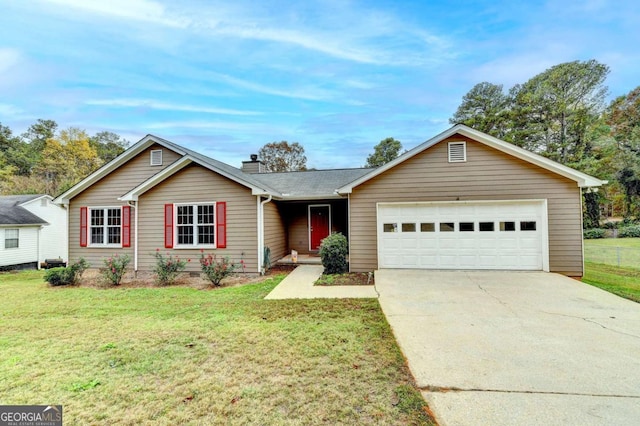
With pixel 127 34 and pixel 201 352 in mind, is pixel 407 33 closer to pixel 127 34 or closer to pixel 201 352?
pixel 127 34

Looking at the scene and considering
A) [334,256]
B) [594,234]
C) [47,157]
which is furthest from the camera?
[47,157]

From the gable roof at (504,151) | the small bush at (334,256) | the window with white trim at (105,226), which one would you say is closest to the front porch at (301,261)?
the small bush at (334,256)

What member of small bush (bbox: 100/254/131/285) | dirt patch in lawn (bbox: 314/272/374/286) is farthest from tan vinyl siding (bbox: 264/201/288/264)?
small bush (bbox: 100/254/131/285)

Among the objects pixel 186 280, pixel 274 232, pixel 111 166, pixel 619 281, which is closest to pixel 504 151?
pixel 619 281

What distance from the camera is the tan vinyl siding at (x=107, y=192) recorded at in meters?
11.0

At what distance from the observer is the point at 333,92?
16891mm

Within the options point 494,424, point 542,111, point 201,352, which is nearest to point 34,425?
point 201,352

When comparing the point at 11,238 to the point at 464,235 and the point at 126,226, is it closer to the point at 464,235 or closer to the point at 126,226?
the point at 126,226

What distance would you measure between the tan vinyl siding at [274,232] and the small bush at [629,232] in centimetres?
2825

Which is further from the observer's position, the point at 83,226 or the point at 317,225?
the point at 317,225

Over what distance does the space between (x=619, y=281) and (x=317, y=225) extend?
10093 mm

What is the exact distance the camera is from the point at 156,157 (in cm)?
1155

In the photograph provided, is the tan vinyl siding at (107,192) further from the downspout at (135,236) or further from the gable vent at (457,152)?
the gable vent at (457,152)

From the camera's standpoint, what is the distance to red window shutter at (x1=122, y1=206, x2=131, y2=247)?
34.9 feet
